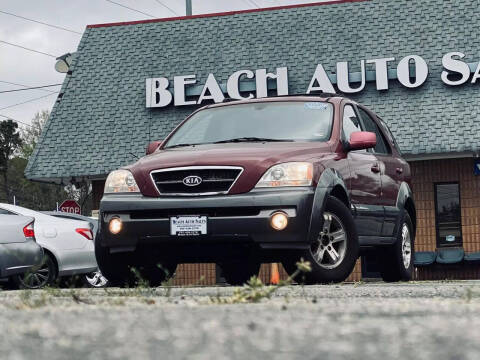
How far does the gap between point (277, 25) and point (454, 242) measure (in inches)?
265

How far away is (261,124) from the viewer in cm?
952

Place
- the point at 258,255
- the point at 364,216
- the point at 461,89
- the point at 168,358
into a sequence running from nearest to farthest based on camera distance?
the point at 168,358, the point at 258,255, the point at 364,216, the point at 461,89

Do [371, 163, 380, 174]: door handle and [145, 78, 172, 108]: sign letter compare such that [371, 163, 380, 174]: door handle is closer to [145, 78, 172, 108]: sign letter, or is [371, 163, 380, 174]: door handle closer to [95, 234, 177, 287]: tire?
[95, 234, 177, 287]: tire

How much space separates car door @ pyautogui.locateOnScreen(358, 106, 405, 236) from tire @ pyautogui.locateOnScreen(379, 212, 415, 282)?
Answer: 24 centimetres

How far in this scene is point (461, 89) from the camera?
24.0 metres

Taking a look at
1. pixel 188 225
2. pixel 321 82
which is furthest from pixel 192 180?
pixel 321 82

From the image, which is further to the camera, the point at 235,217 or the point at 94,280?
the point at 94,280

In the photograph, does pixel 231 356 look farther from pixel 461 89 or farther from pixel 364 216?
pixel 461 89

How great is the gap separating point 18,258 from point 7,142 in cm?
6279

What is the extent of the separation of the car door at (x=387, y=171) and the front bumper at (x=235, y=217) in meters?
2.21

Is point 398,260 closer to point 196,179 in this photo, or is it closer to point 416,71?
point 196,179

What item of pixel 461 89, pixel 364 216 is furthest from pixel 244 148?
pixel 461 89

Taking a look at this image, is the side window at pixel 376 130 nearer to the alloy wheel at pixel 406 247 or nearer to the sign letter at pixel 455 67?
the alloy wheel at pixel 406 247

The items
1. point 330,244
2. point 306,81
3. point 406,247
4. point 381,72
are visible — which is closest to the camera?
point 330,244
